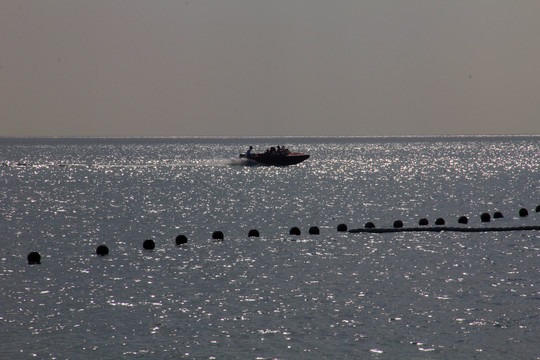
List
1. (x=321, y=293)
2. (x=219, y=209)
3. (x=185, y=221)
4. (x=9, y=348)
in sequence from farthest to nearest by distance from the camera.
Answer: (x=219, y=209)
(x=185, y=221)
(x=321, y=293)
(x=9, y=348)

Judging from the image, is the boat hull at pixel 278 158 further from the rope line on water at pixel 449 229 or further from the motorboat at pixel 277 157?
the rope line on water at pixel 449 229

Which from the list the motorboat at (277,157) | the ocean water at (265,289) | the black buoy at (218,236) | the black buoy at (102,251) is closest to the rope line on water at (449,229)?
the ocean water at (265,289)

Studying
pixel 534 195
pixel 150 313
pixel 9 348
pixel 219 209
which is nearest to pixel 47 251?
pixel 150 313

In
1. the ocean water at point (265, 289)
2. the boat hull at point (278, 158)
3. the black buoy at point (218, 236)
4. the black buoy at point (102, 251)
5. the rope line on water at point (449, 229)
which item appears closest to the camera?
the ocean water at point (265, 289)

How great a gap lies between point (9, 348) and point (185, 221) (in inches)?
1430

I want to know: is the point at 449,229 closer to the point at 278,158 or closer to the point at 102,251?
the point at 102,251

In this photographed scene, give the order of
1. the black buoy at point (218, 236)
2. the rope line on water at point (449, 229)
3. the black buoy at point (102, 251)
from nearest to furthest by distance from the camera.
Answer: the black buoy at point (102, 251) → the black buoy at point (218, 236) → the rope line on water at point (449, 229)

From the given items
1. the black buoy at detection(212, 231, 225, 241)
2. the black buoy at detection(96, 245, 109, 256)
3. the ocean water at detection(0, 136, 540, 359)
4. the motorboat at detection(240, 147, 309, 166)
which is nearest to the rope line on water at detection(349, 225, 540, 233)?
the ocean water at detection(0, 136, 540, 359)

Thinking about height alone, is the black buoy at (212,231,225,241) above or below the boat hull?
below

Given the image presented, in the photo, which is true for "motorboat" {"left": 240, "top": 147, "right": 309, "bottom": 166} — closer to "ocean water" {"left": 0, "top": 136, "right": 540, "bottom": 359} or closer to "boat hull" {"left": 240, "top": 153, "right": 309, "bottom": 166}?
"boat hull" {"left": 240, "top": 153, "right": 309, "bottom": 166}

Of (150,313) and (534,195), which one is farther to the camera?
(534,195)

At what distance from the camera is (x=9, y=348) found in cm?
1961

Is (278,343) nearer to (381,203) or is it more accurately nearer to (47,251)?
(47,251)

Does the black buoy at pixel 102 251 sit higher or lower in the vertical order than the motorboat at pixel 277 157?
lower
